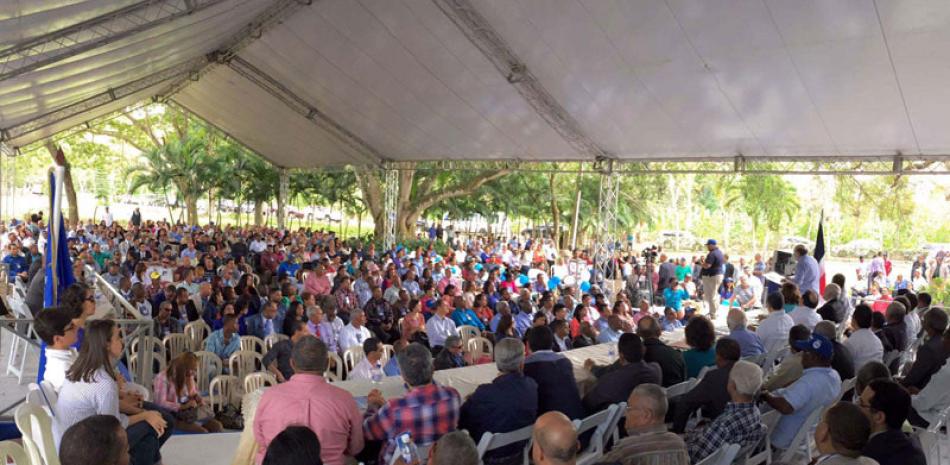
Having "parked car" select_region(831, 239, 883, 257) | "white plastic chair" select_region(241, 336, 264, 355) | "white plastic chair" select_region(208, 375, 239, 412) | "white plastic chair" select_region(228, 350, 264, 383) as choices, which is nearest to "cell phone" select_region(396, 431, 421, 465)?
"white plastic chair" select_region(208, 375, 239, 412)

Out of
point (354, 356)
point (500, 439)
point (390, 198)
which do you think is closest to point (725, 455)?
point (500, 439)

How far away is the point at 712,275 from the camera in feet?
38.1

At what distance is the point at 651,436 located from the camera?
2883 millimetres

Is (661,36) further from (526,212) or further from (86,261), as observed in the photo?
(526,212)

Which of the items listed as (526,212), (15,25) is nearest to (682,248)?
(526,212)

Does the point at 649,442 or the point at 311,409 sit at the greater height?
the point at 311,409

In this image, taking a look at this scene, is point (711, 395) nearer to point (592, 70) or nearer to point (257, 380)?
point (257, 380)

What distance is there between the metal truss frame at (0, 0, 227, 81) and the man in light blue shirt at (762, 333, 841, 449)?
711 centimetres

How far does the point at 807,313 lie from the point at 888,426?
12.8 ft

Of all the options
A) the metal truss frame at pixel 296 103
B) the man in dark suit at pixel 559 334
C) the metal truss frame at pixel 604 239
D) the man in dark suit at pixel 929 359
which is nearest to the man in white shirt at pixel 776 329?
the man in dark suit at pixel 929 359

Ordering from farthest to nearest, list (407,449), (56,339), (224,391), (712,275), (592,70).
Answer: (712,275) → (592,70) → (224,391) → (56,339) → (407,449)

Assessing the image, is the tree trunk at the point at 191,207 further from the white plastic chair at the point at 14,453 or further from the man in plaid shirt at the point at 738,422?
the man in plaid shirt at the point at 738,422

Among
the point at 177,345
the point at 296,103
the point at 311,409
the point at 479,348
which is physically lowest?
the point at 479,348

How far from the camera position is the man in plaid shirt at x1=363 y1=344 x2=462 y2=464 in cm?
298
